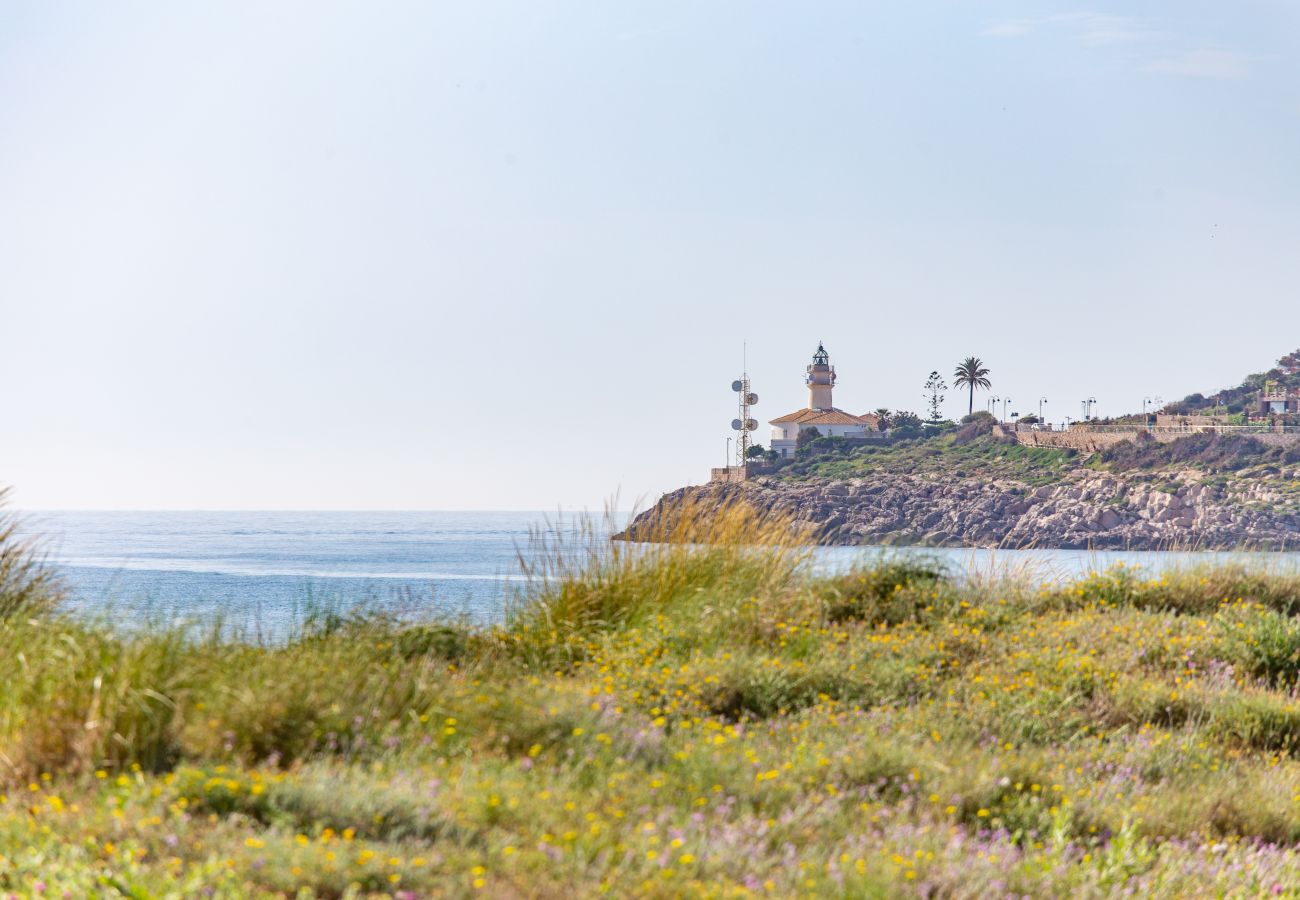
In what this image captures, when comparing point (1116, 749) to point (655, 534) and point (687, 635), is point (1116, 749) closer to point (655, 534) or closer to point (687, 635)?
point (687, 635)

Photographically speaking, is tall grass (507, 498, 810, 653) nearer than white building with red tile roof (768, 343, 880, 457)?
Yes

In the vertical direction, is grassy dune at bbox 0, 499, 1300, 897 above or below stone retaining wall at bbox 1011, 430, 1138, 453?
below

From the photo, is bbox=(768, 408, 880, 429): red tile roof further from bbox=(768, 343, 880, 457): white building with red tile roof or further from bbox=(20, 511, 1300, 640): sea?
bbox=(20, 511, 1300, 640): sea

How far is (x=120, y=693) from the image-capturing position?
497 centimetres

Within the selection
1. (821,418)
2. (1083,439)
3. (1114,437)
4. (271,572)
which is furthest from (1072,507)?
(271,572)

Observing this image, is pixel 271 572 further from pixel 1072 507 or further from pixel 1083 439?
pixel 1083 439

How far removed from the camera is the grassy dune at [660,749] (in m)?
4.04

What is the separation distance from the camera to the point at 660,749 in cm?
571

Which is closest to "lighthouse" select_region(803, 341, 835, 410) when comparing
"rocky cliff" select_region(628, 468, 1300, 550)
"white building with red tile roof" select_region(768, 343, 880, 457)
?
"white building with red tile roof" select_region(768, 343, 880, 457)

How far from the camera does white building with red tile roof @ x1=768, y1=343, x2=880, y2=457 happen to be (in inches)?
3984

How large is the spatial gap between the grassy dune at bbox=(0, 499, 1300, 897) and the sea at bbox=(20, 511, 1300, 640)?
327mm

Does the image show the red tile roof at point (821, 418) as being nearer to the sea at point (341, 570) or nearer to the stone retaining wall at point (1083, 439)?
the stone retaining wall at point (1083, 439)

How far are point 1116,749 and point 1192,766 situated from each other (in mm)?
412

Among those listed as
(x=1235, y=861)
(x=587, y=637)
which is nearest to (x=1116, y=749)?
(x=1235, y=861)
